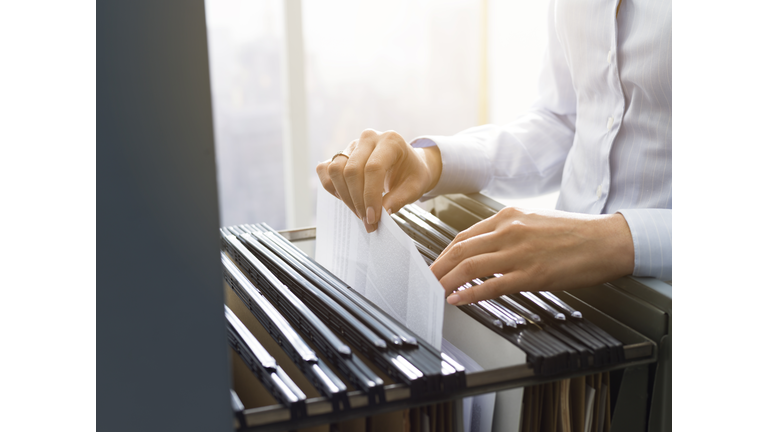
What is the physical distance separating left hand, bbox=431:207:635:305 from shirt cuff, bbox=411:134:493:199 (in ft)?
0.99

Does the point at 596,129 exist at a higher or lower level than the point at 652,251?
higher

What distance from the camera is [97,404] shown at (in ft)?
0.99

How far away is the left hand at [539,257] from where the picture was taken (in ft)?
1.51

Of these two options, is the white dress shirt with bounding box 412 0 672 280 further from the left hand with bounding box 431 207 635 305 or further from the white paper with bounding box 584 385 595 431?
the white paper with bounding box 584 385 595 431

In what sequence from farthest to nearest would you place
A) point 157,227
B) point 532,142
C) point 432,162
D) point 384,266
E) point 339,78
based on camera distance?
point 339,78 < point 532,142 < point 432,162 < point 384,266 < point 157,227

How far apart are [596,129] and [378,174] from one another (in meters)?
0.39

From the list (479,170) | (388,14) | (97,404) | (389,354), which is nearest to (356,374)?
(389,354)

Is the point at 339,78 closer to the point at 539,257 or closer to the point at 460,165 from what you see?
the point at 460,165

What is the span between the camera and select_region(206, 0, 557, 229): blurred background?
2.31m

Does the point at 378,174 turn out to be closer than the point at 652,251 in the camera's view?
No

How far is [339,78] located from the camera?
2.50 m

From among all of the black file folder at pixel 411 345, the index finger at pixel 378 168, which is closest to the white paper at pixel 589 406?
the black file folder at pixel 411 345

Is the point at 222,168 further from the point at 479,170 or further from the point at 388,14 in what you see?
the point at 479,170

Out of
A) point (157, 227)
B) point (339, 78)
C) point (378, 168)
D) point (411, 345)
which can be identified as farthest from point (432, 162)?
point (339, 78)
